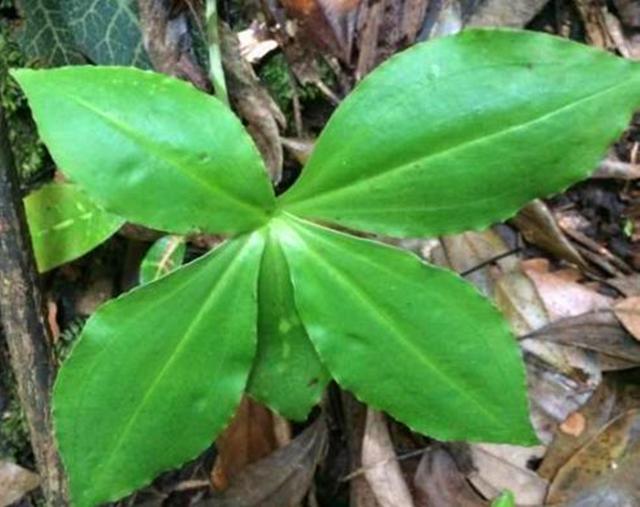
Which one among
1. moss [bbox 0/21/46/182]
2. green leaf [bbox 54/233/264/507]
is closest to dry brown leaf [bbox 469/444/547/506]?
green leaf [bbox 54/233/264/507]

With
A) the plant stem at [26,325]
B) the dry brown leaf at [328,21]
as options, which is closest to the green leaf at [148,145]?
the plant stem at [26,325]

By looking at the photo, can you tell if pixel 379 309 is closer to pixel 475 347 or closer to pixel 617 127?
pixel 475 347

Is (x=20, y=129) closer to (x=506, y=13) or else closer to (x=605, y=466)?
(x=506, y=13)

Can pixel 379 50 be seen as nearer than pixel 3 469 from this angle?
Yes

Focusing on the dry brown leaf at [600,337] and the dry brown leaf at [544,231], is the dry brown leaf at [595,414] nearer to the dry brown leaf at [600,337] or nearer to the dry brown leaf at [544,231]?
the dry brown leaf at [600,337]

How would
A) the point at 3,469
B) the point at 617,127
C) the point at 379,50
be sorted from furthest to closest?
the point at 3,469, the point at 379,50, the point at 617,127

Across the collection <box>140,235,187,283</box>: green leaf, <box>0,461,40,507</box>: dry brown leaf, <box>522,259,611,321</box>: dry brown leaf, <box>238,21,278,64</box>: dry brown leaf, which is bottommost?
<box>0,461,40,507</box>: dry brown leaf

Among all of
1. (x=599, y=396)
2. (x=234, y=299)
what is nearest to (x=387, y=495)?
(x=599, y=396)

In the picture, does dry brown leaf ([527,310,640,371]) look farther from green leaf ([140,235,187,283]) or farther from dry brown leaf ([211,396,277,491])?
green leaf ([140,235,187,283])
